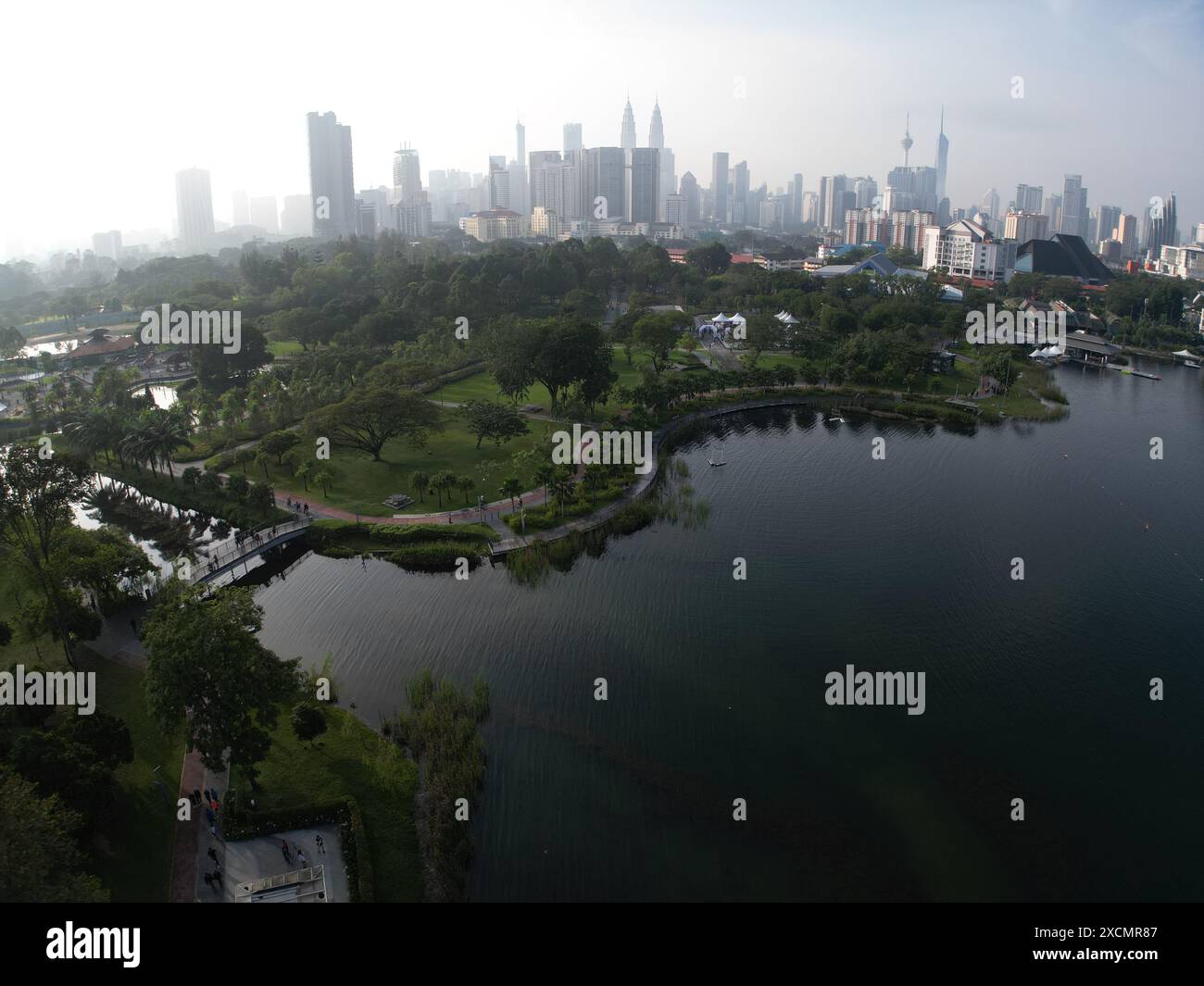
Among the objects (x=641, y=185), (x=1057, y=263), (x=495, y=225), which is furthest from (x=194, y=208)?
(x=1057, y=263)

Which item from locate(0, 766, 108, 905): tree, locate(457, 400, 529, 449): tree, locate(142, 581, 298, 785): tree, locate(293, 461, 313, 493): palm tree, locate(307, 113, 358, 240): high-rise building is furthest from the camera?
locate(307, 113, 358, 240): high-rise building

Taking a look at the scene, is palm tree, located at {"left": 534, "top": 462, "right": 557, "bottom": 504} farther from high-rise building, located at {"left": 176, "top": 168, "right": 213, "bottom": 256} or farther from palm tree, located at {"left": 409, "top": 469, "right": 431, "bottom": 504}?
high-rise building, located at {"left": 176, "top": 168, "right": 213, "bottom": 256}

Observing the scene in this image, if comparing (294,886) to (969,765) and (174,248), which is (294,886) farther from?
(174,248)

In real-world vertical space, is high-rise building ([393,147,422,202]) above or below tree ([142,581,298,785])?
above

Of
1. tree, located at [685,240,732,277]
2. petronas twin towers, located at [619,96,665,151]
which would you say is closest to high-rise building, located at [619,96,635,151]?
petronas twin towers, located at [619,96,665,151]

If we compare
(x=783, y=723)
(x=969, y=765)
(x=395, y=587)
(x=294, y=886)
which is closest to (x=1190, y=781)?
(x=969, y=765)

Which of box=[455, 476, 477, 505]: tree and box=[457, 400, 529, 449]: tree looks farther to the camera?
box=[457, 400, 529, 449]: tree

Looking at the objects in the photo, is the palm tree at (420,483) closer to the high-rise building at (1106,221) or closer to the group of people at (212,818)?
the group of people at (212,818)
